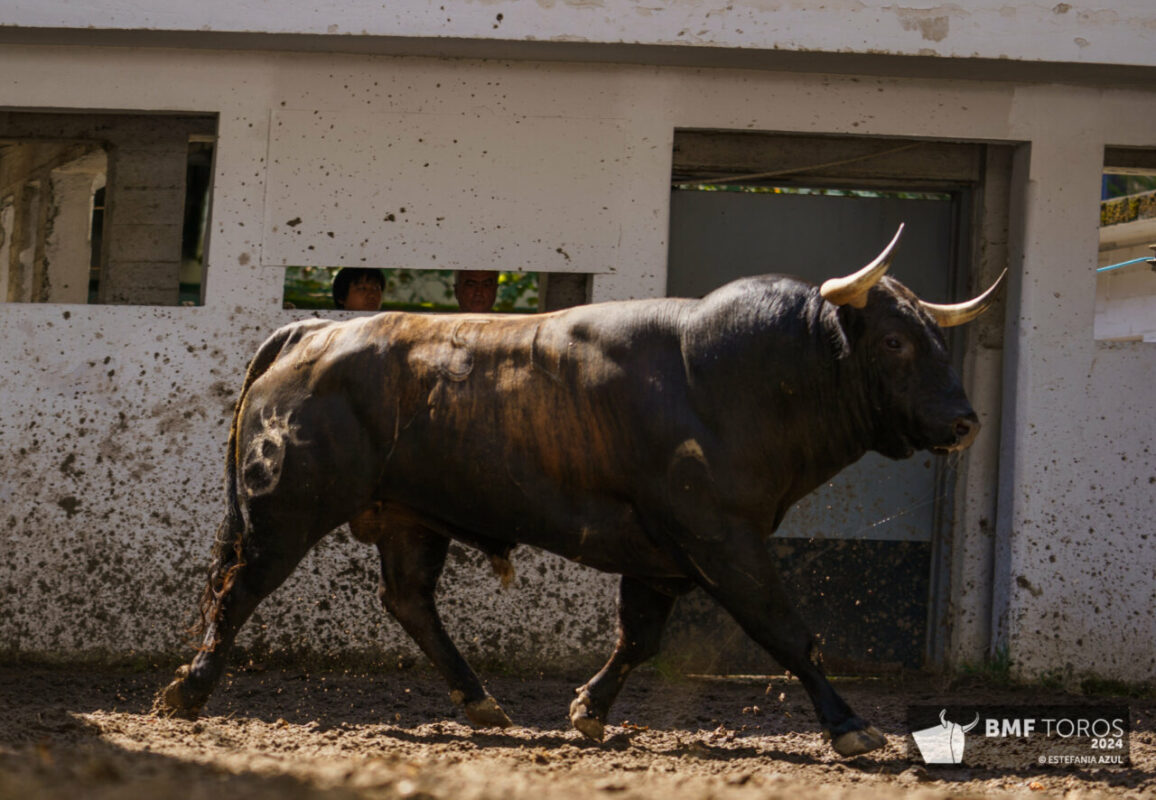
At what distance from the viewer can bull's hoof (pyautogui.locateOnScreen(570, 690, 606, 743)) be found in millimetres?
5543

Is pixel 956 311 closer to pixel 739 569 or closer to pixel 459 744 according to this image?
pixel 739 569

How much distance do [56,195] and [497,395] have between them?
24.0 feet

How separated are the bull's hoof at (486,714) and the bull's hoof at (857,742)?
1412mm

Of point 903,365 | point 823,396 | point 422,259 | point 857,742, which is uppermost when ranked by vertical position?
point 422,259

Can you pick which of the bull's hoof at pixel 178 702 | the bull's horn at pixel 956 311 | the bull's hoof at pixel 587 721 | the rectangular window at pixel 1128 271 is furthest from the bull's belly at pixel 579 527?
the rectangular window at pixel 1128 271

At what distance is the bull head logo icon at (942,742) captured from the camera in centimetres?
530

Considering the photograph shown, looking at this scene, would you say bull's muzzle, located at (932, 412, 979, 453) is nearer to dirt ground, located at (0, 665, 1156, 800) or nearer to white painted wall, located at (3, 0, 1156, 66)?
dirt ground, located at (0, 665, 1156, 800)

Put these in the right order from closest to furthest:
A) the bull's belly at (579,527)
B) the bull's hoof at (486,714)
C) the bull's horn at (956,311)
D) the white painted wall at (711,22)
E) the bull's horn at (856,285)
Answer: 1. the bull's horn at (856,285)
2. the bull's belly at (579,527)
3. the bull's horn at (956,311)
4. the bull's hoof at (486,714)
5. the white painted wall at (711,22)

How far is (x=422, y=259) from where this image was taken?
7316 mm

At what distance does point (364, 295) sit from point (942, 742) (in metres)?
4.02

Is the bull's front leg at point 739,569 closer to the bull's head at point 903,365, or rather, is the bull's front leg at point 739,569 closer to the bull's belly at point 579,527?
the bull's belly at point 579,527

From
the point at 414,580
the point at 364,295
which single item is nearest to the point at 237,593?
the point at 414,580

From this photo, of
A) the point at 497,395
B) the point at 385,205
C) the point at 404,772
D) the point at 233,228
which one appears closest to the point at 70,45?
the point at 233,228

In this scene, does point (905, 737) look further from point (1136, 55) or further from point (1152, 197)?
point (1152, 197)
